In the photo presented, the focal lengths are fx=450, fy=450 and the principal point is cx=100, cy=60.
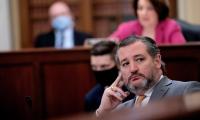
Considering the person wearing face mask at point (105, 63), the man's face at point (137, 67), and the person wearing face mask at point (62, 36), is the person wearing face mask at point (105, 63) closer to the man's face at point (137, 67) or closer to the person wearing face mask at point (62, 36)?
the man's face at point (137, 67)

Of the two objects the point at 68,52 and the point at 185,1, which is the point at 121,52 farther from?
the point at 185,1

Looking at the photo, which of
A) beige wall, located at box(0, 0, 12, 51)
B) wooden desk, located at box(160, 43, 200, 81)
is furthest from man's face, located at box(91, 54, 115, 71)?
beige wall, located at box(0, 0, 12, 51)

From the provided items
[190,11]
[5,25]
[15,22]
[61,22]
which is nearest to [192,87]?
[61,22]

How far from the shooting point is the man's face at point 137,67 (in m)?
1.62

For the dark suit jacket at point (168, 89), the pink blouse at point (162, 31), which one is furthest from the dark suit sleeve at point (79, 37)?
the dark suit jacket at point (168, 89)

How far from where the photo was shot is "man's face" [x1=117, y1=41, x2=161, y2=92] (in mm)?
1622

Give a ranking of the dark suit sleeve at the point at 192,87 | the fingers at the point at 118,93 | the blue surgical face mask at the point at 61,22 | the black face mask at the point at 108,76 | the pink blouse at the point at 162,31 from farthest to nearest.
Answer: the blue surgical face mask at the point at 61,22
the pink blouse at the point at 162,31
the black face mask at the point at 108,76
the fingers at the point at 118,93
the dark suit sleeve at the point at 192,87

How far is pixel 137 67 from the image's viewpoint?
5.37 feet

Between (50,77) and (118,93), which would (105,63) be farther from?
(50,77)

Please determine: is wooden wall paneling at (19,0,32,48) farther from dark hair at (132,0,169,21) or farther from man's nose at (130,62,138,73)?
man's nose at (130,62,138,73)

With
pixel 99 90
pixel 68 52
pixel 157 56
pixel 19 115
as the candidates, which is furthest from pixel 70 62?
pixel 157 56

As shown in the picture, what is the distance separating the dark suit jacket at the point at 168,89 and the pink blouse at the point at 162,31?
156cm

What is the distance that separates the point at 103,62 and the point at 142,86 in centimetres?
114

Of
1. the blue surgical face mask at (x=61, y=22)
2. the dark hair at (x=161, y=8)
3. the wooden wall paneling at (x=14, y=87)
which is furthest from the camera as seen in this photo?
the blue surgical face mask at (x=61, y=22)
